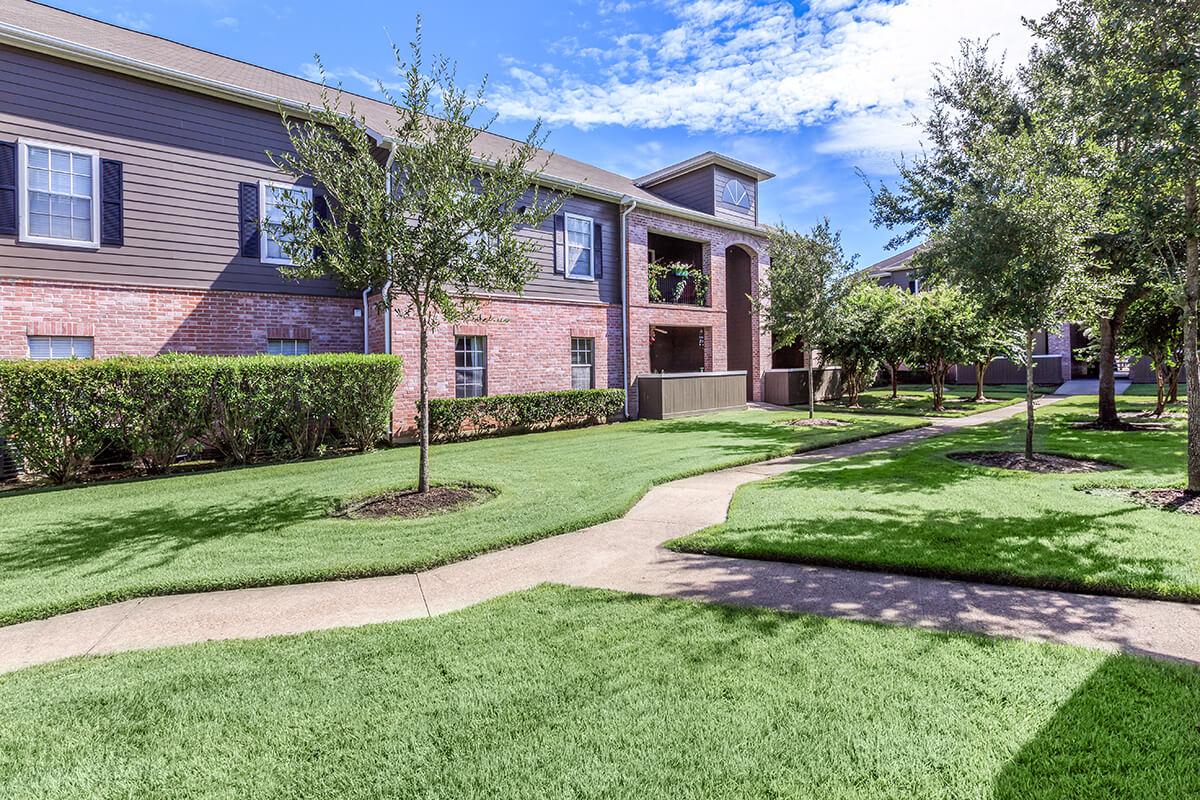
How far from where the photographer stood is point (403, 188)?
6.40 meters

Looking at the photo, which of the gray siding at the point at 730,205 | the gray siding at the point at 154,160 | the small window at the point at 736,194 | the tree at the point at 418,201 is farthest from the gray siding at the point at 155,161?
the small window at the point at 736,194

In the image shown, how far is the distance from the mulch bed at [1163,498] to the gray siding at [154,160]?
14.0 metres

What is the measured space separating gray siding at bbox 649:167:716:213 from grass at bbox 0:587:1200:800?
18.3 metres

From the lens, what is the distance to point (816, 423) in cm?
1427

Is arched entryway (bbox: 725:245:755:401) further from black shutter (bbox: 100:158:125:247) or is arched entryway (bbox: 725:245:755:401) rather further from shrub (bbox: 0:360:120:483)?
shrub (bbox: 0:360:120:483)

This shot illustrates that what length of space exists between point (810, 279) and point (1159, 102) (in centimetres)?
875

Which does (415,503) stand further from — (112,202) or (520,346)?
(112,202)

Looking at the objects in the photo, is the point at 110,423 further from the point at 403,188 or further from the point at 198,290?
the point at 403,188

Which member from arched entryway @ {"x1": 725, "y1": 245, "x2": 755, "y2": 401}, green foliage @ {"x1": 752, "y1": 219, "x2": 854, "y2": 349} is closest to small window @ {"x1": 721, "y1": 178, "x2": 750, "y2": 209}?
arched entryway @ {"x1": 725, "y1": 245, "x2": 755, "y2": 401}

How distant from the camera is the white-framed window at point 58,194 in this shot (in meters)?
9.16

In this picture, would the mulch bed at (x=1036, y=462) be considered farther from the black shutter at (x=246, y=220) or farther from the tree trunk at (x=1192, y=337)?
the black shutter at (x=246, y=220)

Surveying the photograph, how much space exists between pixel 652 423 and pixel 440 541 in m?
10.4

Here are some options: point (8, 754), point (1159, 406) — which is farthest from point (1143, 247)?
point (8, 754)

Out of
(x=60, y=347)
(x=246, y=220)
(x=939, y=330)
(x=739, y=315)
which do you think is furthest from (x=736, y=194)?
(x=60, y=347)
